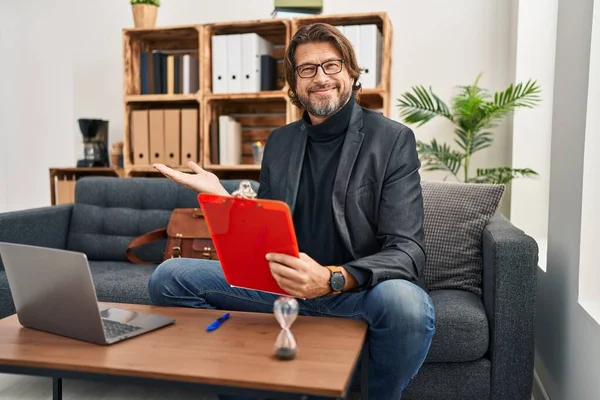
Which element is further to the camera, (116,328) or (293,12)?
(293,12)

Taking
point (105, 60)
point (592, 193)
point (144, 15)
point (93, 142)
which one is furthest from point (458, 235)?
point (105, 60)

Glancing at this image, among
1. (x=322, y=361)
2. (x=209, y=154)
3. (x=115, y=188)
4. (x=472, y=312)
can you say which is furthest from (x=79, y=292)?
(x=209, y=154)

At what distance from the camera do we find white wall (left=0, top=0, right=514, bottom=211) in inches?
129

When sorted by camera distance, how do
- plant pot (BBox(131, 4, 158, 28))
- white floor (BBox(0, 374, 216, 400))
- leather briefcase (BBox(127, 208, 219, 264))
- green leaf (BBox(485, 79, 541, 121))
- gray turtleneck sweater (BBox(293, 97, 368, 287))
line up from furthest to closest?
1. plant pot (BBox(131, 4, 158, 28))
2. green leaf (BBox(485, 79, 541, 121))
3. leather briefcase (BBox(127, 208, 219, 264))
4. white floor (BBox(0, 374, 216, 400))
5. gray turtleneck sweater (BBox(293, 97, 368, 287))

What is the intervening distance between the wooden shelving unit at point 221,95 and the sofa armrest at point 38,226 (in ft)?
2.71

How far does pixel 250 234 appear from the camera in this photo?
120cm

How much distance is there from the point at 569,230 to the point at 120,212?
1.80 m

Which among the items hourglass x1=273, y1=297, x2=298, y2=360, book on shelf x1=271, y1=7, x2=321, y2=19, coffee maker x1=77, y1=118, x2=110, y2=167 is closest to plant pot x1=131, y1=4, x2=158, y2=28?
coffee maker x1=77, y1=118, x2=110, y2=167

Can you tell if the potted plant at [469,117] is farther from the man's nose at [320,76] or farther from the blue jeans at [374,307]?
the blue jeans at [374,307]

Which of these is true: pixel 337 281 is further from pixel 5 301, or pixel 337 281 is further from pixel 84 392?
pixel 5 301

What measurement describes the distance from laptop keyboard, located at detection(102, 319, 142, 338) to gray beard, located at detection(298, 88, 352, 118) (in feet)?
2.54

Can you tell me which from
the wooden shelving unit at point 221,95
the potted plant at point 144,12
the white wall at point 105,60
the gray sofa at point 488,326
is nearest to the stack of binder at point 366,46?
the wooden shelving unit at point 221,95

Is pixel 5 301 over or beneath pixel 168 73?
beneath

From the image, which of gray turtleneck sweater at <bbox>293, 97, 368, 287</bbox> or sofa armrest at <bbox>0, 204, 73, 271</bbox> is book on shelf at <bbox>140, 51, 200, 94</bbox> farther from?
gray turtleneck sweater at <bbox>293, 97, 368, 287</bbox>
